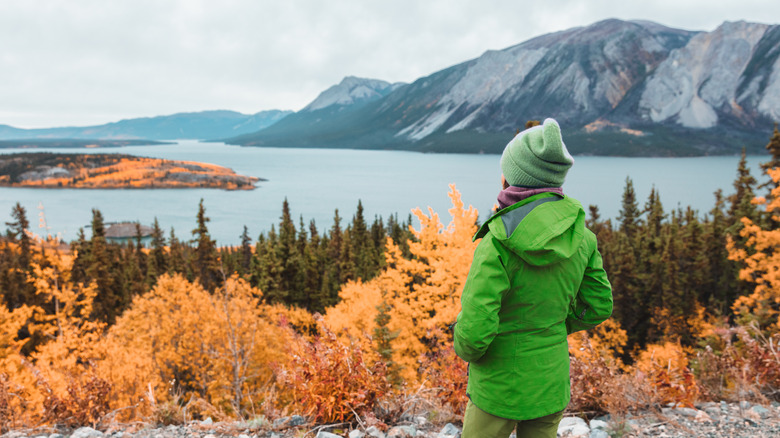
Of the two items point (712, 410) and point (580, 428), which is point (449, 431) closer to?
point (580, 428)

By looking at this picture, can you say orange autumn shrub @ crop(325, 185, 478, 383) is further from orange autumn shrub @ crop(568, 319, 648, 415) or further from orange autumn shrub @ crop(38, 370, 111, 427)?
orange autumn shrub @ crop(38, 370, 111, 427)

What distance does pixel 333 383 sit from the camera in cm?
454

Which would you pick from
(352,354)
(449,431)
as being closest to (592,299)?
(449,431)

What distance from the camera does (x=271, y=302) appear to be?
40875 millimetres

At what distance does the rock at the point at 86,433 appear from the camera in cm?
475

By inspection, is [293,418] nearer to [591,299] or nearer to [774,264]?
[591,299]

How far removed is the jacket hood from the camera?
2.15 m

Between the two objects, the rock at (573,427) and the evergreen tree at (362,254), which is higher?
the rock at (573,427)

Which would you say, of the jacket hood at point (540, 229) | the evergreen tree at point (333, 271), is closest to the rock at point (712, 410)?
the jacket hood at point (540, 229)

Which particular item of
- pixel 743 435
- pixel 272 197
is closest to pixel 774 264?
pixel 743 435

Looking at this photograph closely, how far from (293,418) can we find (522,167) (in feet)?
12.5

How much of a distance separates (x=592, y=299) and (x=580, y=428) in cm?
241

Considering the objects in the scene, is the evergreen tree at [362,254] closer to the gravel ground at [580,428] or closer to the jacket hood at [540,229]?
the gravel ground at [580,428]

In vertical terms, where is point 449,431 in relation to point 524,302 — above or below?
below
